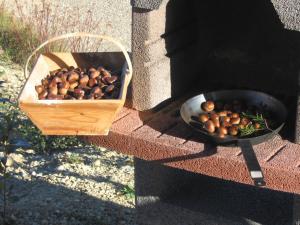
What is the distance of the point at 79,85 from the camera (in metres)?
2.49

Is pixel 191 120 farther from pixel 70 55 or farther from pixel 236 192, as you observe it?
pixel 236 192

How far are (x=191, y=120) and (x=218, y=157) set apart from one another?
0.94 feet

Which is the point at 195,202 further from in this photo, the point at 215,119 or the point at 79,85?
the point at 79,85

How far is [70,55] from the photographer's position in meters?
2.70

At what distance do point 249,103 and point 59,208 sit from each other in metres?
1.82

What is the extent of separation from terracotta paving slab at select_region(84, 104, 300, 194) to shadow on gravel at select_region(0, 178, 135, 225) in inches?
55.0

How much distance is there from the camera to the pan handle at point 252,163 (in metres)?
2.09

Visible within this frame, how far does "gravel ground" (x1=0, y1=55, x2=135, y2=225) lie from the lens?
A: 3932 mm

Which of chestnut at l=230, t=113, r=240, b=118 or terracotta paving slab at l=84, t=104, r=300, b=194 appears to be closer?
terracotta paving slab at l=84, t=104, r=300, b=194

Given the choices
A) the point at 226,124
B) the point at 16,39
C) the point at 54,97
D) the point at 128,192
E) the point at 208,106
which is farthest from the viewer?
the point at 16,39

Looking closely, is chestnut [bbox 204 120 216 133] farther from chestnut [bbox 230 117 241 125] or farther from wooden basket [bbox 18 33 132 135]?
wooden basket [bbox 18 33 132 135]

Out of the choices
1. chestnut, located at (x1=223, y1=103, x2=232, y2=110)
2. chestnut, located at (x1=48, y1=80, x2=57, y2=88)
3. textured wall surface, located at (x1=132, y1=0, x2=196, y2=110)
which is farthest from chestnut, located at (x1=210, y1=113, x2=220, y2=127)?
chestnut, located at (x1=48, y1=80, x2=57, y2=88)

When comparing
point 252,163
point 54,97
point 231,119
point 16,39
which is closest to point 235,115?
point 231,119

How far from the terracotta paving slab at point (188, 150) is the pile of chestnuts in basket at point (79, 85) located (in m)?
0.19
